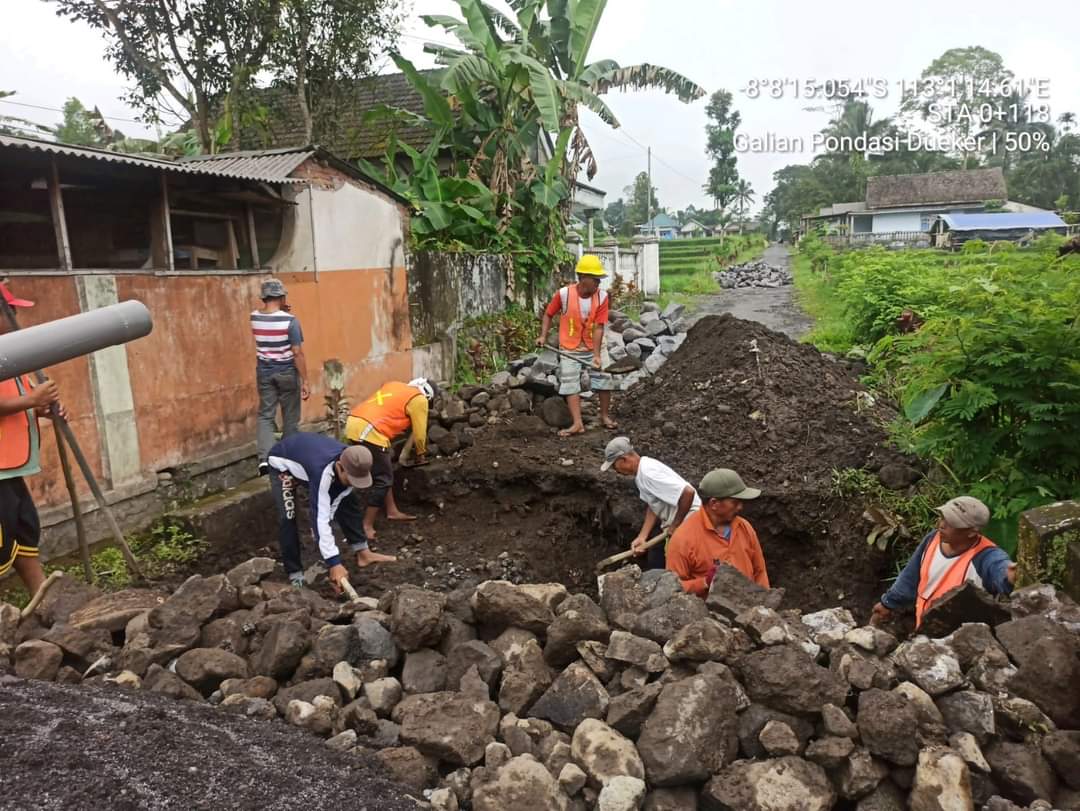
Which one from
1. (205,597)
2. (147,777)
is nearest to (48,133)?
(205,597)

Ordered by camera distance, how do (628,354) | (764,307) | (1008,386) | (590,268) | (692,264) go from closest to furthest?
(1008,386) < (590,268) < (628,354) < (764,307) < (692,264)

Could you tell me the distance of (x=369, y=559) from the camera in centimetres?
508

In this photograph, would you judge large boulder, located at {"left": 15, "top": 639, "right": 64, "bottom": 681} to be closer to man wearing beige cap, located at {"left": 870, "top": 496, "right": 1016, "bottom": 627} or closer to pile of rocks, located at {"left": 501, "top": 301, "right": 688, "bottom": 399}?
man wearing beige cap, located at {"left": 870, "top": 496, "right": 1016, "bottom": 627}

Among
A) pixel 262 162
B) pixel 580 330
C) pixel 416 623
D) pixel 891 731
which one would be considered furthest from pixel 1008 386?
pixel 262 162

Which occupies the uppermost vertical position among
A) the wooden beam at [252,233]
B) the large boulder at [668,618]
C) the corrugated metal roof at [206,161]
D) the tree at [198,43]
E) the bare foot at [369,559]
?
the tree at [198,43]

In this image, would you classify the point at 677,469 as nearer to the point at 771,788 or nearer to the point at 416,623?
the point at 416,623

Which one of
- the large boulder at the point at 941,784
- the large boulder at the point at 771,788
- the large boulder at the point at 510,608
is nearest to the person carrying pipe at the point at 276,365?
the large boulder at the point at 510,608

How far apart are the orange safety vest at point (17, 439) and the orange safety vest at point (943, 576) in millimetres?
4410

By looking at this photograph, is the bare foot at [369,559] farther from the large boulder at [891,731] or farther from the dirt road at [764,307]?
the dirt road at [764,307]

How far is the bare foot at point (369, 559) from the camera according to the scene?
5062 millimetres

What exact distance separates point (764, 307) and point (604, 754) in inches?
759

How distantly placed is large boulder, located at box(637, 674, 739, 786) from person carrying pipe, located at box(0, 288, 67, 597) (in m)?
3.22

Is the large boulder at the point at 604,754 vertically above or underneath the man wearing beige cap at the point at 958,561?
underneath

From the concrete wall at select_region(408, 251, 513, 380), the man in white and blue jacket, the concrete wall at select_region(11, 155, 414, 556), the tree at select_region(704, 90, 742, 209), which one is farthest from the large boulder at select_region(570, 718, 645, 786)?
the tree at select_region(704, 90, 742, 209)
